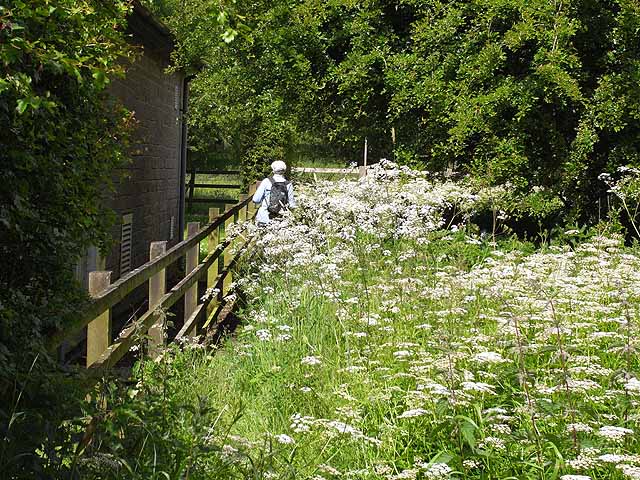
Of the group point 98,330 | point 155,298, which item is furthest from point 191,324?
point 98,330

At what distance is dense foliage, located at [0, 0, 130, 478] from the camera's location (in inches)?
125

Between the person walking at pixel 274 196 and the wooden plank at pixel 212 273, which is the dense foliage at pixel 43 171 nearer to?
the wooden plank at pixel 212 273

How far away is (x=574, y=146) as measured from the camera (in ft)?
35.1

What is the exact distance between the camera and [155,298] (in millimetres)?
6102

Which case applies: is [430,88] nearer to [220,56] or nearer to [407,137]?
[407,137]

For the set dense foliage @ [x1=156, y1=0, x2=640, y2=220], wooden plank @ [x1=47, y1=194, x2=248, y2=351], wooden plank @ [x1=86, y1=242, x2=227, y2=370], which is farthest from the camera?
dense foliage @ [x1=156, y1=0, x2=640, y2=220]

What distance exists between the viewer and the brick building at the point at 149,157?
10.9 m

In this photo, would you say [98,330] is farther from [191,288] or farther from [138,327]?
[191,288]

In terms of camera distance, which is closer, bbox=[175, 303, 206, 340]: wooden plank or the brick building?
bbox=[175, 303, 206, 340]: wooden plank

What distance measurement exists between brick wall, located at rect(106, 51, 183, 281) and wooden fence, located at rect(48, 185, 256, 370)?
1.92 m

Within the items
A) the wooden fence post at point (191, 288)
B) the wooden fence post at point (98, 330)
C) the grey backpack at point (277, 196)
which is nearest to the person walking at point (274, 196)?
the grey backpack at point (277, 196)

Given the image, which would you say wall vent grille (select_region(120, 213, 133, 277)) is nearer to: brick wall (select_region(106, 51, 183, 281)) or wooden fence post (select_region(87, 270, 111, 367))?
brick wall (select_region(106, 51, 183, 281))

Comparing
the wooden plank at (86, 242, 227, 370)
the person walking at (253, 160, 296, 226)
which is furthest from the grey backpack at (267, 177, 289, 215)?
the wooden plank at (86, 242, 227, 370)

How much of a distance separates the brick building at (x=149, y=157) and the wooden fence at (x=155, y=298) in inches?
66.0
